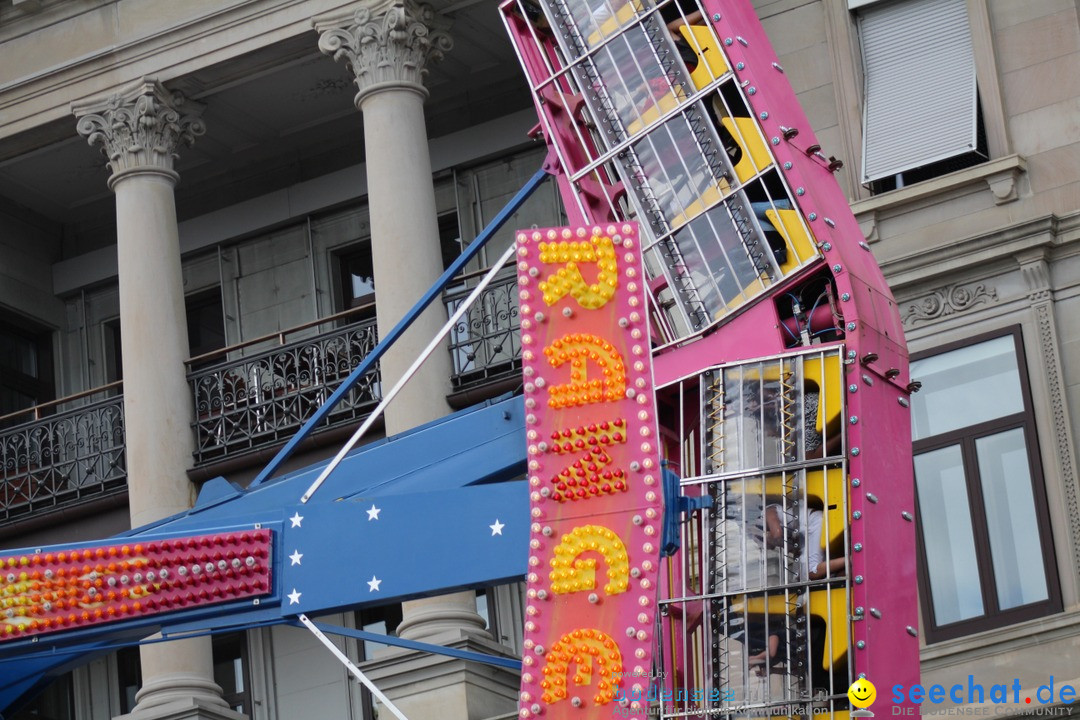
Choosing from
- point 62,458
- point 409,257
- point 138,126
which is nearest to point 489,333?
point 409,257

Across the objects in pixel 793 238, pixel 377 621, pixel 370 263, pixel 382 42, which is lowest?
pixel 377 621

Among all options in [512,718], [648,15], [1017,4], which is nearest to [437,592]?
[648,15]

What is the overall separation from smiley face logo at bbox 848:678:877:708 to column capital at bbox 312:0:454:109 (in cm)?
1279

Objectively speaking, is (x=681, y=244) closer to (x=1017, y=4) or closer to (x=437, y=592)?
(x=437, y=592)

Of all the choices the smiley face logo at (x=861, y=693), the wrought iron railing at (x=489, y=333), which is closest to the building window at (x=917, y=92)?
the wrought iron railing at (x=489, y=333)

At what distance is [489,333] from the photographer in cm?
2447

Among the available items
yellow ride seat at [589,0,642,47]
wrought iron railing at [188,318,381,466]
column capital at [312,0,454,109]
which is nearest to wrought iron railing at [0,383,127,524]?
wrought iron railing at [188,318,381,466]

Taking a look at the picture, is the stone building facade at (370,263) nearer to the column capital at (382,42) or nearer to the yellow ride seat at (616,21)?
the column capital at (382,42)

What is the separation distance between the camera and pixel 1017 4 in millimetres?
21234

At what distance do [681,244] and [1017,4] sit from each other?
926cm

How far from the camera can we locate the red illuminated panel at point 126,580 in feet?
42.1

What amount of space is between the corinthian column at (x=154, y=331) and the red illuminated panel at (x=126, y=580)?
940 centimetres

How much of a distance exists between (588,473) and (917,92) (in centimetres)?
1119

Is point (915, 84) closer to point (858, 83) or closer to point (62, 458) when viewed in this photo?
point (858, 83)
